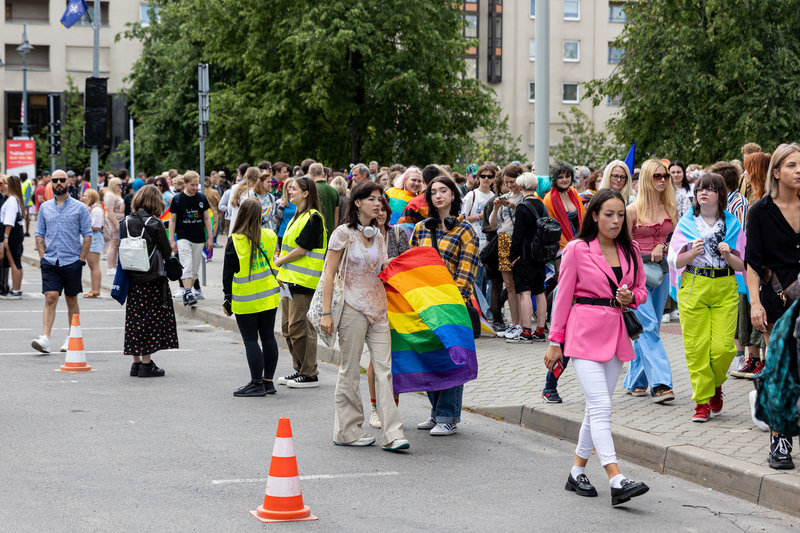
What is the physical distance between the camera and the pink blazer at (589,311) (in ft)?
20.1

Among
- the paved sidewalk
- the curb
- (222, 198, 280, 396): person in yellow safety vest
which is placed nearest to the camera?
the curb

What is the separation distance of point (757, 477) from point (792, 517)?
359 millimetres

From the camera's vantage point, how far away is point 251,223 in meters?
9.43

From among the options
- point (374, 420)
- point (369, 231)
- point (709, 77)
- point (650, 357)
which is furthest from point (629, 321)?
point (709, 77)

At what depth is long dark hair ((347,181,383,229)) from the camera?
294 inches

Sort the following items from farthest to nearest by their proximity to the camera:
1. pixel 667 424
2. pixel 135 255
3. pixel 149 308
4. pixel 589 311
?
pixel 149 308 < pixel 135 255 < pixel 667 424 < pixel 589 311

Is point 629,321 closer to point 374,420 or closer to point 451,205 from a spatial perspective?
→ point 451,205

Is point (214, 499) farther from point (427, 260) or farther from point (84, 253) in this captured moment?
point (84, 253)

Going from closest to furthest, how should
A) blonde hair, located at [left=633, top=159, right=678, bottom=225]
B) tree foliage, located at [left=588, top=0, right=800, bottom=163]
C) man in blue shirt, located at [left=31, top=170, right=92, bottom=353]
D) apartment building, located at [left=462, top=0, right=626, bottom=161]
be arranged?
blonde hair, located at [left=633, top=159, right=678, bottom=225] < man in blue shirt, located at [left=31, top=170, right=92, bottom=353] < tree foliage, located at [left=588, top=0, right=800, bottom=163] < apartment building, located at [left=462, top=0, right=626, bottom=161]


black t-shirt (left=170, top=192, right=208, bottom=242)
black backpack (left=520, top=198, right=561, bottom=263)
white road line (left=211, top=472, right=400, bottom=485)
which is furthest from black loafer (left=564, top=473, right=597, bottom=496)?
black t-shirt (left=170, top=192, right=208, bottom=242)

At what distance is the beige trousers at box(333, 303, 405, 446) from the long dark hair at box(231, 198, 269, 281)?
7.24ft

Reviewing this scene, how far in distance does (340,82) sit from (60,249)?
23.7 metres

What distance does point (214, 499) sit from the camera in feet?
19.5

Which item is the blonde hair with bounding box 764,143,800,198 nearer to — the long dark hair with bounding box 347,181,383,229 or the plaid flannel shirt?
the plaid flannel shirt
